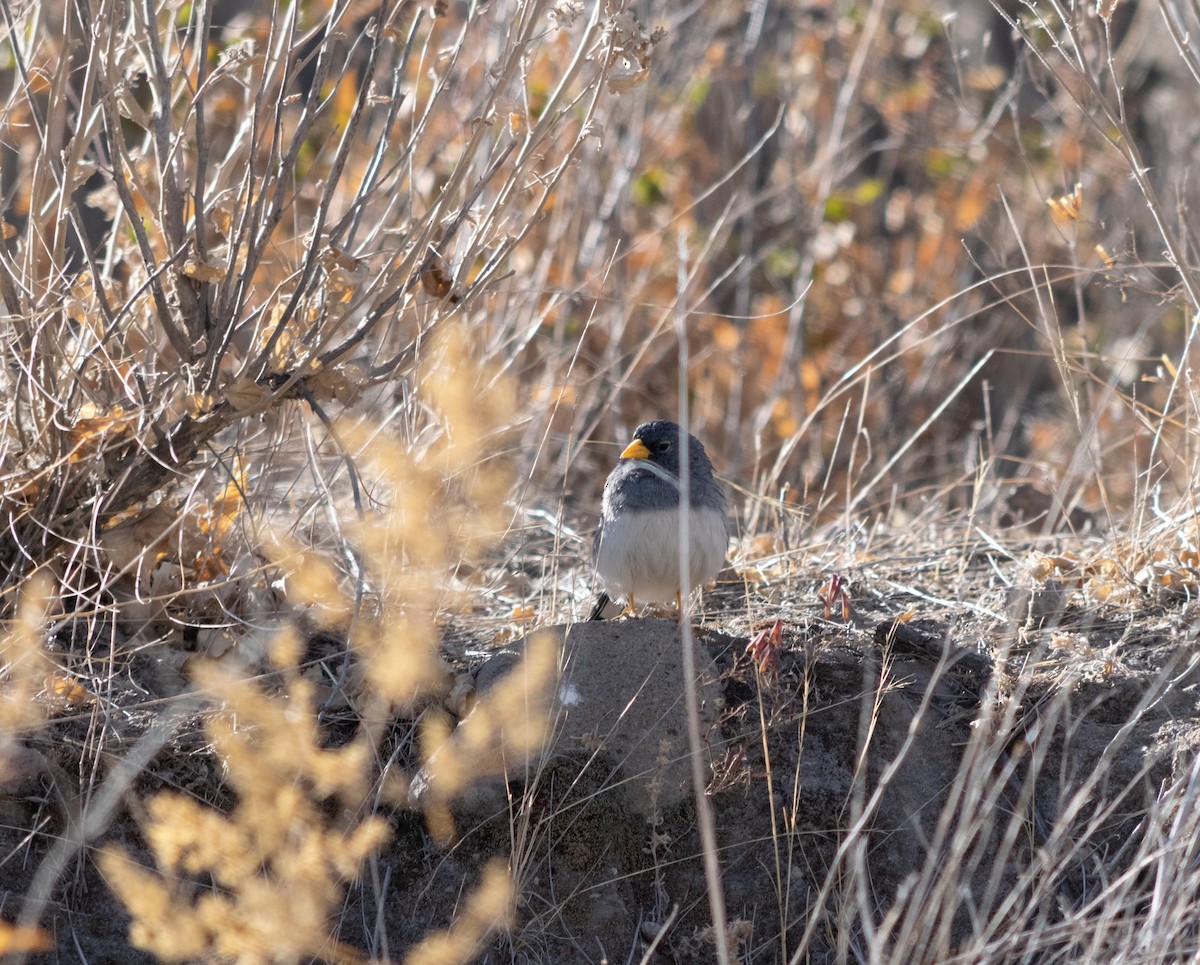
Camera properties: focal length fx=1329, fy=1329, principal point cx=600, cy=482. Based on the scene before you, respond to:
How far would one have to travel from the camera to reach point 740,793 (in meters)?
2.84

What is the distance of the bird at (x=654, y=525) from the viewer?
11.2ft

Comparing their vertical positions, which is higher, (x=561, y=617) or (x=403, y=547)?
(x=403, y=547)

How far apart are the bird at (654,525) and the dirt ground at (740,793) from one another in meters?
0.31

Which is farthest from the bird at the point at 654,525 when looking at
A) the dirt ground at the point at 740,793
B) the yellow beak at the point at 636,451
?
the dirt ground at the point at 740,793

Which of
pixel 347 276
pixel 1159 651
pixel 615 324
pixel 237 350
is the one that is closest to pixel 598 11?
pixel 347 276

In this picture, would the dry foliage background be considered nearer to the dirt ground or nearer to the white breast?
the dirt ground

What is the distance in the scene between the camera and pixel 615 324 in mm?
5938

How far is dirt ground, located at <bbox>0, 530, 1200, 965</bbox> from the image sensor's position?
2.66m

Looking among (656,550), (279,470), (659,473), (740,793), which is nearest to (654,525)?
(656,550)

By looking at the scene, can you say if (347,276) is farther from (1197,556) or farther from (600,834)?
(1197,556)

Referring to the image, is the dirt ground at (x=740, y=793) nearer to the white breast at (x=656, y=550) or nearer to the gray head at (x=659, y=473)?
the white breast at (x=656, y=550)

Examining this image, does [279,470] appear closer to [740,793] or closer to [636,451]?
[636,451]

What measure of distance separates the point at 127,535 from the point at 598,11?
5.39ft

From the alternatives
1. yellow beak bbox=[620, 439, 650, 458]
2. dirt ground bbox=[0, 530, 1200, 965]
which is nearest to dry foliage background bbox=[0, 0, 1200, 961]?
dirt ground bbox=[0, 530, 1200, 965]
